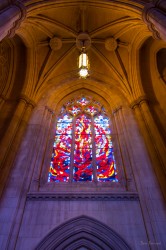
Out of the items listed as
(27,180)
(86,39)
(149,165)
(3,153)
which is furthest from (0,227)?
(86,39)

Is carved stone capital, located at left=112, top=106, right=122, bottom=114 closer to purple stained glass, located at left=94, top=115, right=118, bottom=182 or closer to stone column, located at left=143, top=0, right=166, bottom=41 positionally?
purple stained glass, located at left=94, top=115, right=118, bottom=182

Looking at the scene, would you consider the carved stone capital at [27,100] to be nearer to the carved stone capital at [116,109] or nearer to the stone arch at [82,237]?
the carved stone capital at [116,109]

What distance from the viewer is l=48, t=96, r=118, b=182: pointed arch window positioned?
684cm

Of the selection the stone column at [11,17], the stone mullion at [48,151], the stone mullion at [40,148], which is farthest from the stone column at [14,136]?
the stone column at [11,17]

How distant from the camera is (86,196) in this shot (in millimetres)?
5719

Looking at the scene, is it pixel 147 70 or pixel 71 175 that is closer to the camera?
pixel 71 175

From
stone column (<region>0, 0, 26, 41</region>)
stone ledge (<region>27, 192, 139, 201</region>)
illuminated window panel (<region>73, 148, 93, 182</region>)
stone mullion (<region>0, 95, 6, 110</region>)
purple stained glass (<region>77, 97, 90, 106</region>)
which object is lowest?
stone ledge (<region>27, 192, 139, 201</region>)

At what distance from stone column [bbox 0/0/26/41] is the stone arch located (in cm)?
480

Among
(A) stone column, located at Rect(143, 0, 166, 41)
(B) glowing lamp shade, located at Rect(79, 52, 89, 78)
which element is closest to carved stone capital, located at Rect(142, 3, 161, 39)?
(A) stone column, located at Rect(143, 0, 166, 41)

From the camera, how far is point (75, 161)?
7.30 meters

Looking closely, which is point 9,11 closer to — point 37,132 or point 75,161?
point 37,132

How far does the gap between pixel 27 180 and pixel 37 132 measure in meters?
1.99

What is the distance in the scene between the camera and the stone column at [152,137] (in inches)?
241

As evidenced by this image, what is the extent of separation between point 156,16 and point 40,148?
206 inches
